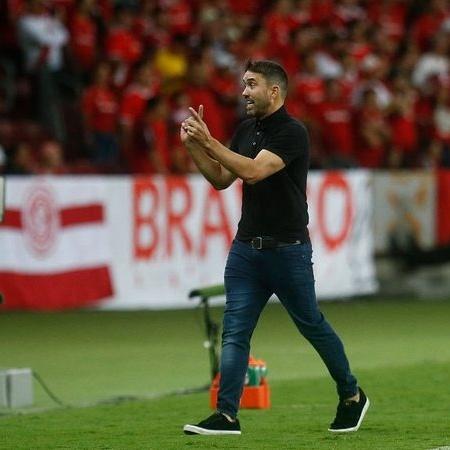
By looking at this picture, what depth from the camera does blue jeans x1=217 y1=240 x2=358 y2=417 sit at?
27.4ft

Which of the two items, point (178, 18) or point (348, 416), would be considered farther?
point (178, 18)

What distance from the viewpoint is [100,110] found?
20.3m

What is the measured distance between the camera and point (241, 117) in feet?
71.7

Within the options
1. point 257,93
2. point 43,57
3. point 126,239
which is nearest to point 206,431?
point 257,93

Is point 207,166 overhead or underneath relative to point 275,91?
underneath

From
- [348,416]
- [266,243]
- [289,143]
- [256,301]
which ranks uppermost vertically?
[289,143]

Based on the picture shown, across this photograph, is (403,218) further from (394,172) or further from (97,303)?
(97,303)

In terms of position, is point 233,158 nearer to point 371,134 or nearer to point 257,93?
point 257,93

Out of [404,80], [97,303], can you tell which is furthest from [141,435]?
[404,80]

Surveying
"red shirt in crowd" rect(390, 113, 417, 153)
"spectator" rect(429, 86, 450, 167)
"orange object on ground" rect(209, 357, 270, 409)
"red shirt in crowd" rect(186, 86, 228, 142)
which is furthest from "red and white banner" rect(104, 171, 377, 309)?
"orange object on ground" rect(209, 357, 270, 409)

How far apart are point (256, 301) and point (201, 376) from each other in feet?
13.6

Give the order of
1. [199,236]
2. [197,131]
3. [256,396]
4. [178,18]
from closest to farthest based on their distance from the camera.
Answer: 1. [197,131]
2. [256,396]
3. [199,236]
4. [178,18]

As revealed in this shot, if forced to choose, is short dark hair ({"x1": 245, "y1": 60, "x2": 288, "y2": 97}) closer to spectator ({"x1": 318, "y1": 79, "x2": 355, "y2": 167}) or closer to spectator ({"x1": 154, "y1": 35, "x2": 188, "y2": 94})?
spectator ({"x1": 154, "y1": 35, "x2": 188, "y2": 94})

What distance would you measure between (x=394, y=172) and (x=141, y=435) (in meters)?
12.8
